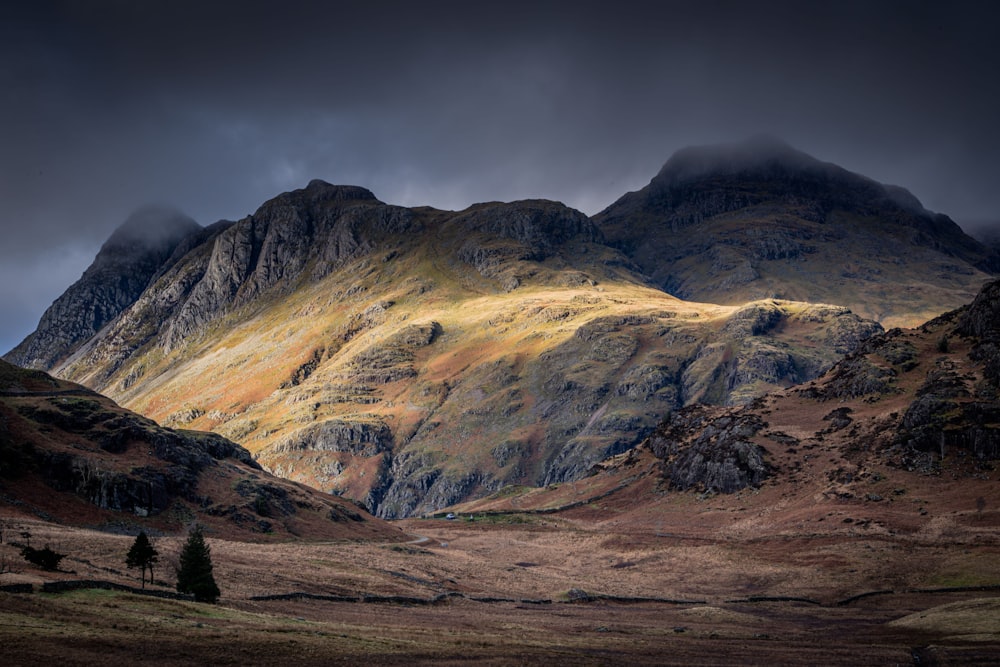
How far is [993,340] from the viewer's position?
11412cm

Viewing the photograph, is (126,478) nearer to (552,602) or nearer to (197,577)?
(197,577)

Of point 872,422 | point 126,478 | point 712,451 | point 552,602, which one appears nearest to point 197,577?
point 552,602

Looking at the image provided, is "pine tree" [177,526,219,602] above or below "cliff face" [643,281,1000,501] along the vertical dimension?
below

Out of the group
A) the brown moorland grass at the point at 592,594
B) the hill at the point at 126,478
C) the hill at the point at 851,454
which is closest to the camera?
the brown moorland grass at the point at 592,594

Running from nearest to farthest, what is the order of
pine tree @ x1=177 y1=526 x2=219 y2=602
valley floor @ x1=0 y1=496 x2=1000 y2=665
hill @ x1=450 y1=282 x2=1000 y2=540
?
valley floor @ x1=0 y1=496 x2=1000 y2=665
pine tree @ x1=177 y1=526 x2=219 y2=602
hill @ x1=450 y1=282 x2=1000 y2=540

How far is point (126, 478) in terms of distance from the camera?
90.4 m

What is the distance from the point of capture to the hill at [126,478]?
8388 centimetres

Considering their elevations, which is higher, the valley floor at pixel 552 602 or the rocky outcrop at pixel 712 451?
the rocky outcrop at pixel 712 451

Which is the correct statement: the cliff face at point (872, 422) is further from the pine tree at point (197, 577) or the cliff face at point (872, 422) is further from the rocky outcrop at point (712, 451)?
the pine tree at point (197, 577)

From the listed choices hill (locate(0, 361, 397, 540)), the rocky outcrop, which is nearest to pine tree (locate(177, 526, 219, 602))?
hill (locate(0, 361, 397, 540))

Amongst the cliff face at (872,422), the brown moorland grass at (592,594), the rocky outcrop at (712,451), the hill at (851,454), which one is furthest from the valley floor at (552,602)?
the cliff face at (872,422)

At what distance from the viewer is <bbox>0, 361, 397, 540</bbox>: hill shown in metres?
83.9

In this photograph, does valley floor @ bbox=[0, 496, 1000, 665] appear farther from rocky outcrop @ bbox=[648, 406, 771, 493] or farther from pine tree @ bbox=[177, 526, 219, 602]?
rocky outcrop @ bbox=[648, 406, 771, 493]

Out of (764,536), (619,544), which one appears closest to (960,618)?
(764,536)
